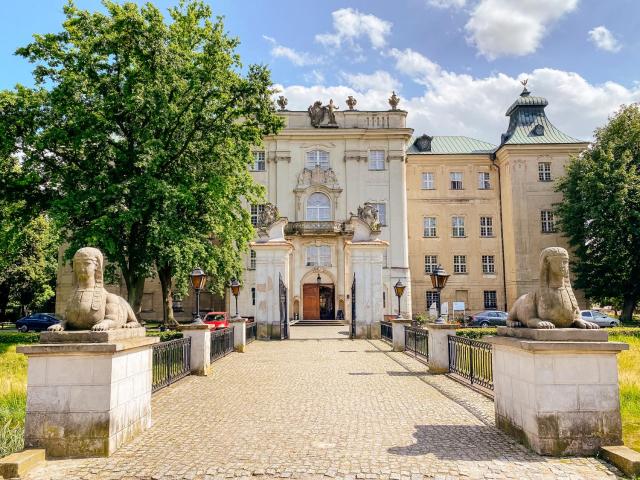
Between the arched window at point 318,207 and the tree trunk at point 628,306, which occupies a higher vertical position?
the arched window at point 318,207

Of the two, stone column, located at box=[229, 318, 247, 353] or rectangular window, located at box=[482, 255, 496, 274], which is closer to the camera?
stone column, located at box=[229, 318, 247, 353]

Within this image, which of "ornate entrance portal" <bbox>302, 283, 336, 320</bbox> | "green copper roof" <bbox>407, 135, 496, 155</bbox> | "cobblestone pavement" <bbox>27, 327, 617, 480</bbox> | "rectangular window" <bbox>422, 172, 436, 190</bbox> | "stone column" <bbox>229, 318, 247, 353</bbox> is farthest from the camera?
"green copper roof" <bbox>407, 135, 496, 155</bbox>

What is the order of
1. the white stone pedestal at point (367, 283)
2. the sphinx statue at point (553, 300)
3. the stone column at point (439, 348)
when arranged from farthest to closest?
1. the white stone pedestal at point (367, 283)
2. the stone column at point (439, 348)
3. the sphinx statue at point (553, 300)

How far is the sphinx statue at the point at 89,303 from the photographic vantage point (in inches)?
242

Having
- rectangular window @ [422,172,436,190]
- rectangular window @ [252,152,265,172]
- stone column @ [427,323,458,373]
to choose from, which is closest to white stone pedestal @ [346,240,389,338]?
stone column @ [427,323,458,373]

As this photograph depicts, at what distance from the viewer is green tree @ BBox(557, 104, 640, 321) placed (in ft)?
112

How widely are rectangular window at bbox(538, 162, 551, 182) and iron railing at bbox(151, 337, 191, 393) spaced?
36.5 metres

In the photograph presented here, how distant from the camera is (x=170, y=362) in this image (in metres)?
10.9

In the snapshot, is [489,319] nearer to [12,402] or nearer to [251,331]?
[251,331]

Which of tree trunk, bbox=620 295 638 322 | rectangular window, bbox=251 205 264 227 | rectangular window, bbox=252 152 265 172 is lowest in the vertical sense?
tree trunk, bbox=620 295 638 322

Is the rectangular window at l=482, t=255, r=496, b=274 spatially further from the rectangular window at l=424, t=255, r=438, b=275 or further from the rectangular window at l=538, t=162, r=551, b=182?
the rectangular window at l=538, t=162, r=551, b=182

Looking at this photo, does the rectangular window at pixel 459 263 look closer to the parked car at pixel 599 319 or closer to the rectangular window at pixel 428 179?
the rectangular window at pixel 428 179

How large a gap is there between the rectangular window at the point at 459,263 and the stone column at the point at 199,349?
108ft

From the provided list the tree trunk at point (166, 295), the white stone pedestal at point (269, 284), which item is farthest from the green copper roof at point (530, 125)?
the tree trunk at point (166, 295)
